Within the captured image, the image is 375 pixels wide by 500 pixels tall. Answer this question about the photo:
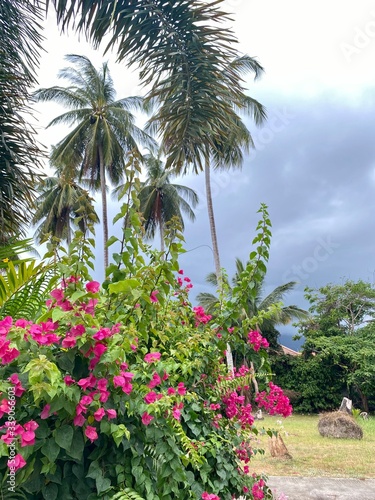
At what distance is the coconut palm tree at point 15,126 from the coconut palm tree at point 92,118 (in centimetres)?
1379

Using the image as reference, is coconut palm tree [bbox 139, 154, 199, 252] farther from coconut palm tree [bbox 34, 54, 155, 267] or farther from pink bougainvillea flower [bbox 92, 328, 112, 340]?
pink bougainvillea flower [bbox 92, 328, 112, 340]

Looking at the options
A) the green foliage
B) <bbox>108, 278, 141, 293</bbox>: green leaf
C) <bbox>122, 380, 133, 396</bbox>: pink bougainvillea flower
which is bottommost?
<bbox>122, 380, 133, 396</bbox>: pink bougainvillea flower

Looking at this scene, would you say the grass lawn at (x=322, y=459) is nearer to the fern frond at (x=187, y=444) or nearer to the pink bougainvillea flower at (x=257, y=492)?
the pink bougainvillea flower at (x=257, y=492)

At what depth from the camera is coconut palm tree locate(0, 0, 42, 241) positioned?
385 centimetres

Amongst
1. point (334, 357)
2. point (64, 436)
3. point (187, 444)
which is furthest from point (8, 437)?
point (334, 357)

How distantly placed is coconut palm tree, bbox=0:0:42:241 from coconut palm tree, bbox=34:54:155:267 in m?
13.8

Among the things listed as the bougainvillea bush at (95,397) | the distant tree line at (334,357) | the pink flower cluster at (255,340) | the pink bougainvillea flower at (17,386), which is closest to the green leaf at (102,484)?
the bougainvillea bush at (95,397)

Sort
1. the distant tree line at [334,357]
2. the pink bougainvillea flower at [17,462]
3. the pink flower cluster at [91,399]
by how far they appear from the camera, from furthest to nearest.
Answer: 1. the distant tree line at [334,357]
2. the pink flower cluster at [91,399]
3. the pink bougainvillea flower at [17,462]

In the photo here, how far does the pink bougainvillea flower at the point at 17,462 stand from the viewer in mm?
1100

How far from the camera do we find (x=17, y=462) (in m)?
1.11

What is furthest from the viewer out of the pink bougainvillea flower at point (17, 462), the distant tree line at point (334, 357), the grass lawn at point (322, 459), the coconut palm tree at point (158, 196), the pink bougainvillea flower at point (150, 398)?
the coconut palm tree at point (158, 196)

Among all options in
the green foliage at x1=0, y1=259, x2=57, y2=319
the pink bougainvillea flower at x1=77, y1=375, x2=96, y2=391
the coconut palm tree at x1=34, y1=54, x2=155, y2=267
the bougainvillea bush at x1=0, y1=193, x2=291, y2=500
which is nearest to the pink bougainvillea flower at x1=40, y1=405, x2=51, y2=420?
the bougainvillea bush at x1=0, y1=193, x2=291, y2=500

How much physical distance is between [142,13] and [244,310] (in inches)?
102

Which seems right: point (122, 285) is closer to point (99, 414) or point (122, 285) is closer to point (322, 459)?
point (99, 414)
